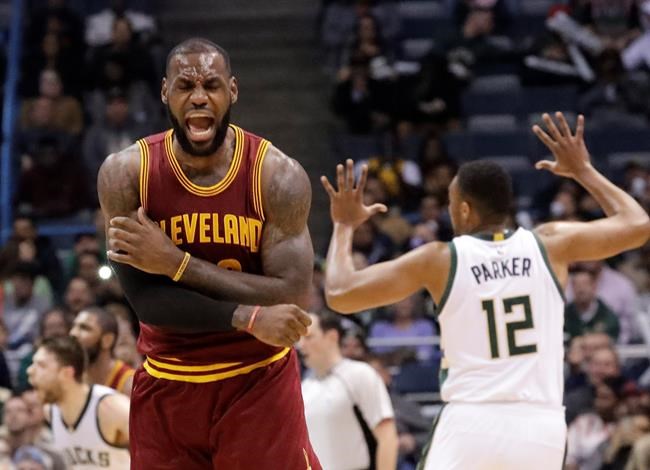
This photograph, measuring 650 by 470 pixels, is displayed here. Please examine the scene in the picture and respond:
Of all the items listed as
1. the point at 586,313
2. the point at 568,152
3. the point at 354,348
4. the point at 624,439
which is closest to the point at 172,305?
the point at 568,152

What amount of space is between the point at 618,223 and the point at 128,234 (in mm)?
2292

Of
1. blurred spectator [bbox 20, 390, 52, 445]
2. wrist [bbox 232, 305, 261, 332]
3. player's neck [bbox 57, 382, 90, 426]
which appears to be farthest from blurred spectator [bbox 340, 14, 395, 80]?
wrist [bbox 232, 305, 261, 332]

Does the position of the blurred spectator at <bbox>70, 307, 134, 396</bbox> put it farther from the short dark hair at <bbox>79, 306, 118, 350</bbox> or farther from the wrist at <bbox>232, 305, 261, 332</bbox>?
the wrist at <bbox>232, 305, 261, 332</bbox>

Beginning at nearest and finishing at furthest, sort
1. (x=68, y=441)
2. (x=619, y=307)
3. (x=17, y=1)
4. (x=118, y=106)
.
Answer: (x=68, y=441) → (x=619, y=307) → (x=118, y=106) → (x=17, y=1)

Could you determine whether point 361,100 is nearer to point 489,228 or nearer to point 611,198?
point 611,198

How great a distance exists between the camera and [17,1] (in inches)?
572

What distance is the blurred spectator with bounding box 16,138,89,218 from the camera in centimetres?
1306

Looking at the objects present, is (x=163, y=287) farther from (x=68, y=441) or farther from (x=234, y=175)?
(x=68, y=441)

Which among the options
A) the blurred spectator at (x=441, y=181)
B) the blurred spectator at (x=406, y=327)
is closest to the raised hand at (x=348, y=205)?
the blurred spectator at (x=406, y=327)

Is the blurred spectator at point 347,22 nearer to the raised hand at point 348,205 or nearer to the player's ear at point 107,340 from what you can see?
the player's ear at point 107,340

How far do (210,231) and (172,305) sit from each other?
0.99 feet

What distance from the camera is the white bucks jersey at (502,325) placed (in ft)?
18.1

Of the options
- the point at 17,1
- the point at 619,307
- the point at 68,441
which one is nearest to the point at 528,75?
the point at 619,307

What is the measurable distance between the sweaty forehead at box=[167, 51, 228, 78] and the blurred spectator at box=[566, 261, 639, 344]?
23.0ft
